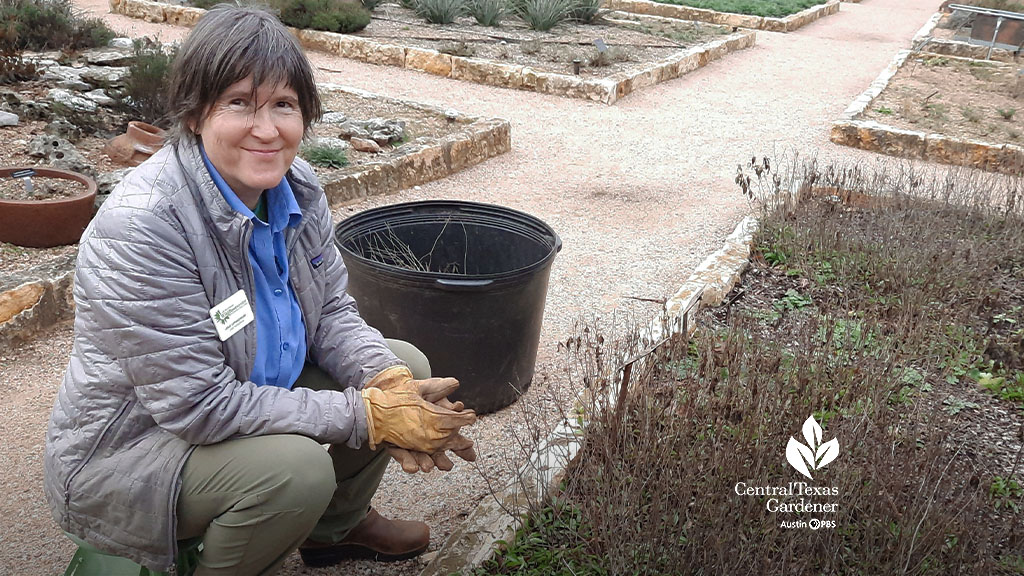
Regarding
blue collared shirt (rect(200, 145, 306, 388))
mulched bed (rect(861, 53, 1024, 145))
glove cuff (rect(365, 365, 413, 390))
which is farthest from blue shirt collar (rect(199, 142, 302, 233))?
mulched bed (rect(861, 53, 1024, 145))

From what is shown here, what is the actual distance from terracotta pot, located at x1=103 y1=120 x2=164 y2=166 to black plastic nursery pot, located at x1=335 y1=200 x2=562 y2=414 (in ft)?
8.47

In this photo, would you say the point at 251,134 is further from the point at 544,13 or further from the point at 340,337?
the point at 544,13

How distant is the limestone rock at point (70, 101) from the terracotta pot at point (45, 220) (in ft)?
6.25

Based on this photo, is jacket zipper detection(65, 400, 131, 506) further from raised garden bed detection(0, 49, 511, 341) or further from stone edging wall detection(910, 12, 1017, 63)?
stone edging wall detection(910, 12, 1017, 63)

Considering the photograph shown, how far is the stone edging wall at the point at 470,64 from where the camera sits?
9305 mm

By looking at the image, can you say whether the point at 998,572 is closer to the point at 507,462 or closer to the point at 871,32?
the point at 507,462

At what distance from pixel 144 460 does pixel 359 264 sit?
1.46 meters

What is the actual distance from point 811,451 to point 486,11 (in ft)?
36.0

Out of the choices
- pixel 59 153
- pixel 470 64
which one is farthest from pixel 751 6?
pixel 59 153

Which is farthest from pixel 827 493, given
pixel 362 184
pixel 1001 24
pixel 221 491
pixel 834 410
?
pixel 1001 24

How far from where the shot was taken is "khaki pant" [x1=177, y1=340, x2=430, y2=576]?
1.93 metres

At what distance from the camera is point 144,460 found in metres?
1.93

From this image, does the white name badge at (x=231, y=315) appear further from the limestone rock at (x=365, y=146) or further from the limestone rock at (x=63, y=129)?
the limestone rock at (x=365, y=146)

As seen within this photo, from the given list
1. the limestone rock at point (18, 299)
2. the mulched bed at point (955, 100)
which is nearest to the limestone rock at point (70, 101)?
the limestone rock at point (18, 299)
